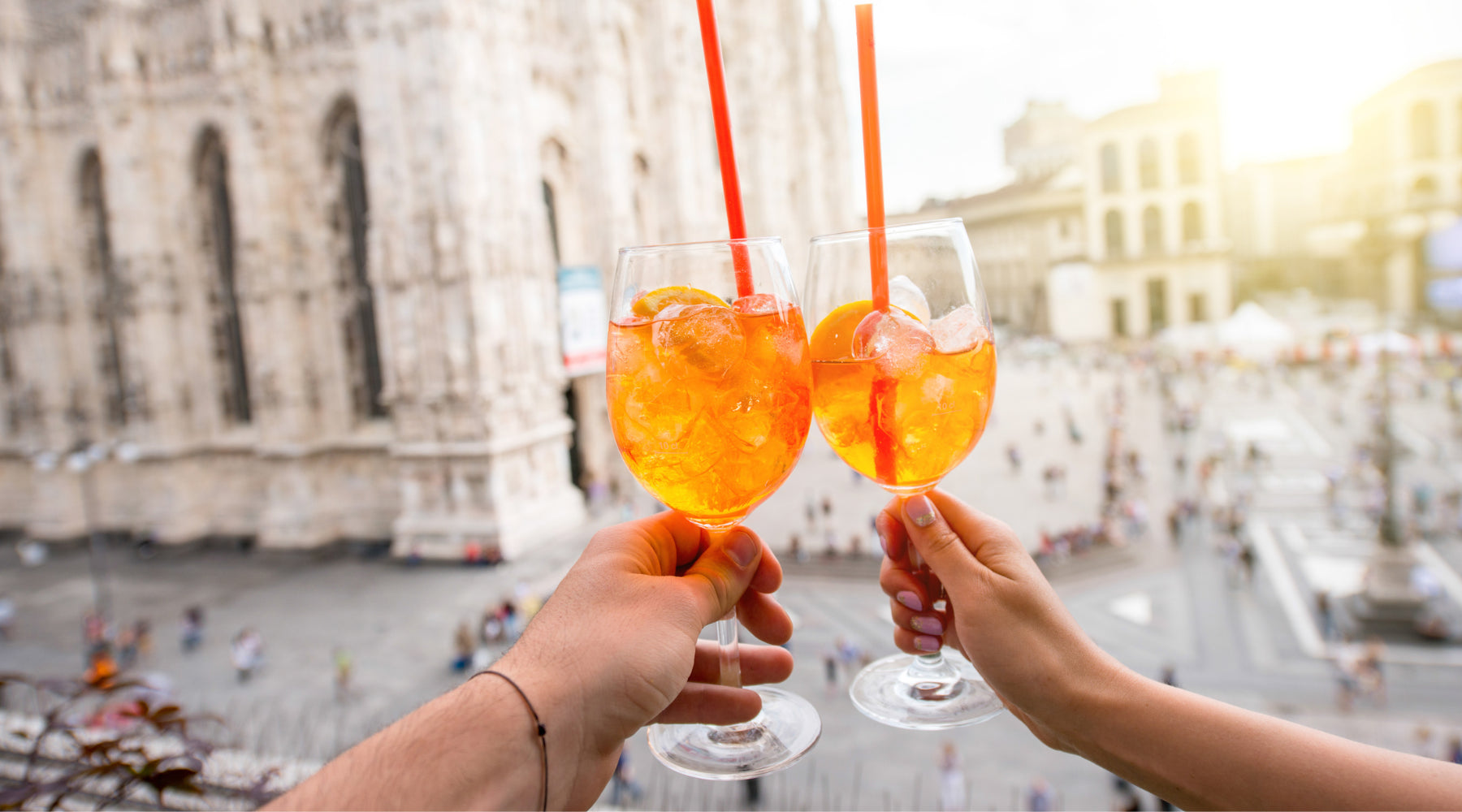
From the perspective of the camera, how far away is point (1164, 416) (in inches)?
859

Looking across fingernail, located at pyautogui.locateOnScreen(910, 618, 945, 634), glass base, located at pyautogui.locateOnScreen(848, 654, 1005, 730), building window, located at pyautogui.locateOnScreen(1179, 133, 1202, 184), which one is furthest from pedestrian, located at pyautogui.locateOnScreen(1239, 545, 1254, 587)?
building window, located at pyautogui.locateOnScreen(1179, 133, 1202, 184)

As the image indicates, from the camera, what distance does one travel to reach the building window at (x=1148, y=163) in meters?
25.9

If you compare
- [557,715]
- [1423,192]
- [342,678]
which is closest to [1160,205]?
[1423,192]

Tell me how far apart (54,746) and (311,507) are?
13.4 m

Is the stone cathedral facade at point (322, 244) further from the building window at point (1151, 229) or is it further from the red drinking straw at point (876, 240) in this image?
the building window at point (1151, 229)

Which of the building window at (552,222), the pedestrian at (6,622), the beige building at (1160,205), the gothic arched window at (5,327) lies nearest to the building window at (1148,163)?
the beige building at (1160,205)

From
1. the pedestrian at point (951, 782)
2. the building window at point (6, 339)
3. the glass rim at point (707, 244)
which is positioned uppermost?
the building window at point (6, 339)

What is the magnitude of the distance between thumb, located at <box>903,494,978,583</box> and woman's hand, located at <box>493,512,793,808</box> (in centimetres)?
27

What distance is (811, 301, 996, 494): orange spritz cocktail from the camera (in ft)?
4.54

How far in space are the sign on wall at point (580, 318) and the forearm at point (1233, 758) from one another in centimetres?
1380

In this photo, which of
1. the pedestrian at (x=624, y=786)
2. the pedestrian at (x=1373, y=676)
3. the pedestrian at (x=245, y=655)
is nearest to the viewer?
the pedestrian at (x=624, y=786)

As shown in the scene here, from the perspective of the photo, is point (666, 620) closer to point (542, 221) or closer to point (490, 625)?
point (490, 625)

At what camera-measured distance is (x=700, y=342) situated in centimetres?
128

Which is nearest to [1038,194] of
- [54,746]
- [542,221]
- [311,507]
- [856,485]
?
[856,485]
